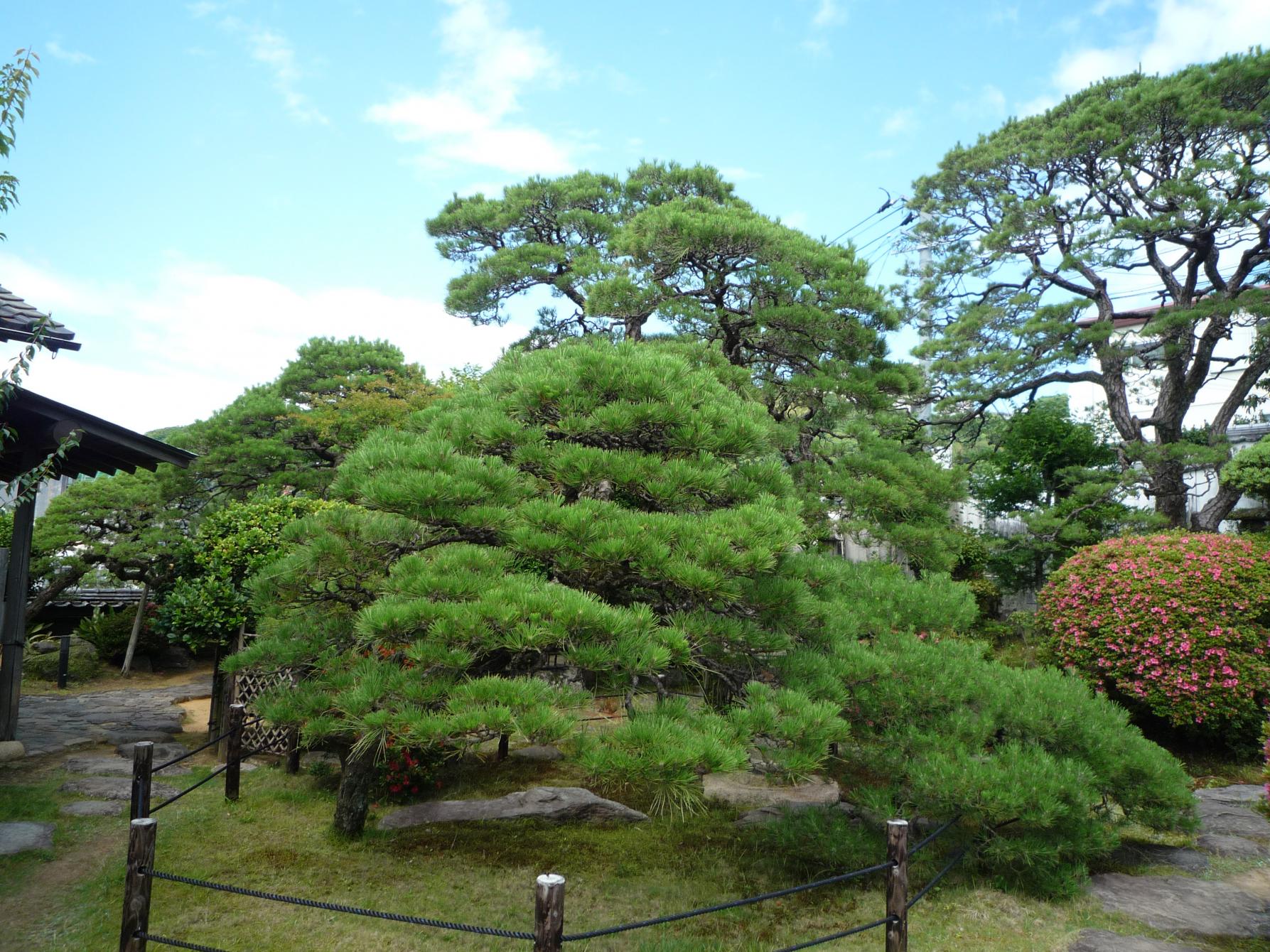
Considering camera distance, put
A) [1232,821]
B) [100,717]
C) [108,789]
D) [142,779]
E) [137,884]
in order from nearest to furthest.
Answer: [137,884], [142,779], [1232,821], [108,789], [100,717]

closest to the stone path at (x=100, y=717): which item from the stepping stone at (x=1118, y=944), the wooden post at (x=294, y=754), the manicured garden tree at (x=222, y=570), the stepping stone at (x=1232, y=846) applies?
the manicured garden tree at (x=222, y=570)

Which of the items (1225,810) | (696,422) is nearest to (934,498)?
(1225,810)

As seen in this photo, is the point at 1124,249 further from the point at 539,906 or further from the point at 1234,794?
the point at 539,906

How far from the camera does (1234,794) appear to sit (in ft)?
23.3

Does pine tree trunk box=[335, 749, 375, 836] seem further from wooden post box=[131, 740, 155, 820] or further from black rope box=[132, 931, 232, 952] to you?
black rope box=[132, 931, 232, 952]

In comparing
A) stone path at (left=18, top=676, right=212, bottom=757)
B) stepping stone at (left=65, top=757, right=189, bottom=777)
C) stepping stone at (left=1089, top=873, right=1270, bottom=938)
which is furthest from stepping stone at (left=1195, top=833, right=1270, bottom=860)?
stone path at (left=18, top=676, right=212, bottom=757)

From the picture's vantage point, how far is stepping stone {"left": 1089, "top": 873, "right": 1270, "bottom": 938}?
15.1 ft

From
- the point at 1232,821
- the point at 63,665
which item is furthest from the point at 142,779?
the point at 63,665

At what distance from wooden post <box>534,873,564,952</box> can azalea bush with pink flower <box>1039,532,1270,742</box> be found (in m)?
7.19

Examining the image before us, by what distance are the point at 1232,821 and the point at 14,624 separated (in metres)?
10.4

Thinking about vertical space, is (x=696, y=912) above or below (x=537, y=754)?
above

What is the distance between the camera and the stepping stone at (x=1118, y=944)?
4.20m

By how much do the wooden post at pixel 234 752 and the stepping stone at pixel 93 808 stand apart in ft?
2.34

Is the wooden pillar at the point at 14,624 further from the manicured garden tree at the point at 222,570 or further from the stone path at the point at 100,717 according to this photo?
the manicured garden tree at the point at 222,570
